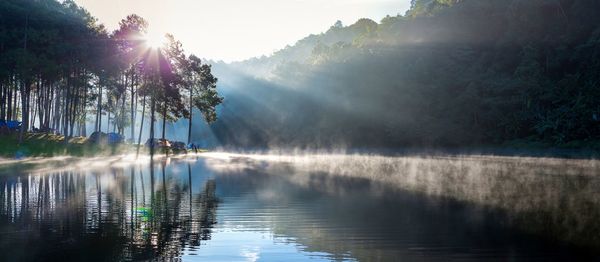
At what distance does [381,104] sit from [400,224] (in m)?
108

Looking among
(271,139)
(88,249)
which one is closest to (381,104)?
(271,139)

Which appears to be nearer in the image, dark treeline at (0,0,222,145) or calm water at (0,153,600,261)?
calm water at (0,153,600,261)

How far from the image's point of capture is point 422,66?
12794cm

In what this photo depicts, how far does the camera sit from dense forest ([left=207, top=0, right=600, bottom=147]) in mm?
104500

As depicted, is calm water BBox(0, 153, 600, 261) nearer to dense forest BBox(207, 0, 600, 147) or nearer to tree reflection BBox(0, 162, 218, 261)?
tree reflection BBox(0, 162, 218, 261)

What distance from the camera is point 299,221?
19094mm

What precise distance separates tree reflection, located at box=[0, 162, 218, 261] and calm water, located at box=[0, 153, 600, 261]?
43 mm

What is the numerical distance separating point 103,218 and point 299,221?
724 cm

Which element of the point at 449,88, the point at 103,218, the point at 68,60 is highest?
the point at 449,88

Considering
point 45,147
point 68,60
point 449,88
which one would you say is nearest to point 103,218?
point 45,147

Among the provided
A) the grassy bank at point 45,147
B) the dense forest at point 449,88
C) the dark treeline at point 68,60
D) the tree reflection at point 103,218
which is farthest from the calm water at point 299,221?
the dense forest at point 449,88

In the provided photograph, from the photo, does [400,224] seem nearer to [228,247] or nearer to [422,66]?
[228,247]

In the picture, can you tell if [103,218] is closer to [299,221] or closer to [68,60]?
[299,221]

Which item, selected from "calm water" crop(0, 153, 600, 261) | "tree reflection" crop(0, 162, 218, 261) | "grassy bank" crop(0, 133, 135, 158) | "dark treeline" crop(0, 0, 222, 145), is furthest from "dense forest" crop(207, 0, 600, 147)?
"tree reflection" crop(0, 162, 218, 261)
